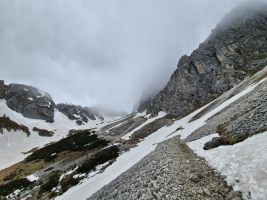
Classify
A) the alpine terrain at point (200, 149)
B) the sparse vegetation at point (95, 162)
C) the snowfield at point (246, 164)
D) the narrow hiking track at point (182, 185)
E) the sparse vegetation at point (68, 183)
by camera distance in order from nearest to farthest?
the snowfield at point (246, 164) < the narrow hiking track at point (182, 185) < the alpine terrain at point (200, 149) < the sparse vegetation at point (68, 183) < the sparse vegetation at point (95, 162)

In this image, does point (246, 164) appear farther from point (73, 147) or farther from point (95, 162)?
point (73, 147)

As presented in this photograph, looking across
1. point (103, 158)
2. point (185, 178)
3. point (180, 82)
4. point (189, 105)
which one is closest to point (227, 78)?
point (189, 105)

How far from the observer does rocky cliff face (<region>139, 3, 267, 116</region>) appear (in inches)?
4592

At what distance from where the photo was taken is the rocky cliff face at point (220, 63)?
11662cm

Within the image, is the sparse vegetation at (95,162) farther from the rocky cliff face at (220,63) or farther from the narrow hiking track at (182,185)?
the rocky cliff face at (220,63)

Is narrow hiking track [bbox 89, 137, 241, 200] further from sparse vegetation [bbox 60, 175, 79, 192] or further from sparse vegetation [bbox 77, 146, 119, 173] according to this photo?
sparse vegetation [bbox 77, 146, 119, 173]

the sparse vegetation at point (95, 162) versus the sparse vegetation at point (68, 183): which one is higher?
the sparse vegetation at point (95, 162)

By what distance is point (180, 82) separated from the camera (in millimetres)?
140500

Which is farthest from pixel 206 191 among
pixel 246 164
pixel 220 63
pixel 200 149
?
pixel 220 63

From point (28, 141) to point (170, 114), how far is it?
10184 cm

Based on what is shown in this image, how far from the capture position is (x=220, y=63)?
12638 centimetres

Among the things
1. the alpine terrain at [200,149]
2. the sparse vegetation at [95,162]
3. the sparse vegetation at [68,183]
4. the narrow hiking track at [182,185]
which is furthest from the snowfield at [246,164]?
the sparse vegetation at [95,162]

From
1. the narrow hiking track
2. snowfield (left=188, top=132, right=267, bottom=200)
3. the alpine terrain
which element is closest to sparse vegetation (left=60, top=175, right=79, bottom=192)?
the alpine terrain

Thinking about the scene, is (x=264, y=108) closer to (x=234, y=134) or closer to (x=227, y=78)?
(x=234, y=134)
